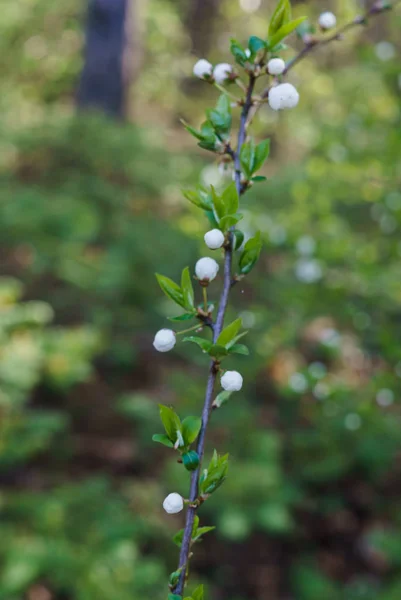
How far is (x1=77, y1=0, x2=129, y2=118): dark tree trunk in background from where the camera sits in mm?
5621

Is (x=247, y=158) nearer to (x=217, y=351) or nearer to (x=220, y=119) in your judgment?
(x=220, y=119)

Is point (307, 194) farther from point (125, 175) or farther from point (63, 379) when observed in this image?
point (125, 175)

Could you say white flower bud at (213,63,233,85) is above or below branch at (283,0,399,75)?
below

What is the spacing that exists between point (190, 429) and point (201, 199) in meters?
0.28

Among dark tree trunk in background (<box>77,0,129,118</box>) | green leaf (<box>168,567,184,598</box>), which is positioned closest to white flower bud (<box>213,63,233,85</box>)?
green leaf (<box>168,567,184,598</box>)

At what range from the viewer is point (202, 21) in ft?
38.0

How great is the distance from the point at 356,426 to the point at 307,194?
3.22 ft

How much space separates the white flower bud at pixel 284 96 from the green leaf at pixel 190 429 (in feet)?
1.23

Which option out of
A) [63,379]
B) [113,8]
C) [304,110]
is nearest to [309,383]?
[63,379]

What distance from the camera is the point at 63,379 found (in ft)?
8.36

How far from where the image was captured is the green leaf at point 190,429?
2.26ft

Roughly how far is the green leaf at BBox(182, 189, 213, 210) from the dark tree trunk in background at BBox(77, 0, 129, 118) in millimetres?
5100

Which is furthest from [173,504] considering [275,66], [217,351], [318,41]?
[318,41]

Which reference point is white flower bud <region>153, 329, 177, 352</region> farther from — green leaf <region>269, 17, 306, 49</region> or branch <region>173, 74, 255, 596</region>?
green leaf <region>269, 17, 306, 49</region>
